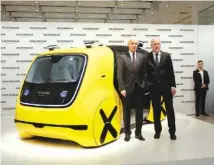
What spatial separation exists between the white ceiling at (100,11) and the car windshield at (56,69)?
6.14 meters

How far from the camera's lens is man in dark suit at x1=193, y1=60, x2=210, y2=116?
7711 mm

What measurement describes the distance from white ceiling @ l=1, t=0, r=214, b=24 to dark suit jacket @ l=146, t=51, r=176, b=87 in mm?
5823

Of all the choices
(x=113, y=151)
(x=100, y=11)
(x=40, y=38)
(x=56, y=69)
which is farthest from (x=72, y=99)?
(x=100, y=11)

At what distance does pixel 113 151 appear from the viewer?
155 inches

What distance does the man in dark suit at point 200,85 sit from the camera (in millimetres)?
7711

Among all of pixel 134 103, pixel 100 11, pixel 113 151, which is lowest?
pixel 113 151

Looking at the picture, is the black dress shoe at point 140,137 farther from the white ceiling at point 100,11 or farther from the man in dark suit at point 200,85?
the white ceiling at point 100,11

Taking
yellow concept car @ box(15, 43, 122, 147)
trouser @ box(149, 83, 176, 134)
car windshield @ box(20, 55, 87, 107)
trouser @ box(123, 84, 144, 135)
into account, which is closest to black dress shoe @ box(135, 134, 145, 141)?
trouser @ box(123, 84, 144, 135)

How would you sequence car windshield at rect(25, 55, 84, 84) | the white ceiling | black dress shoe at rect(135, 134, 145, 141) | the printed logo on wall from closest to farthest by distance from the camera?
car windshield at rect(25, 55, 84, 84) < black dress shoe at rect(135, 134, 145, 141) < the printed logo on wall < the white ceiling

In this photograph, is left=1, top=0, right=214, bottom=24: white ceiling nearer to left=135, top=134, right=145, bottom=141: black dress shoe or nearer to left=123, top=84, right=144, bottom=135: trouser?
left=123, top=84, right=144, bottom=135: trouser

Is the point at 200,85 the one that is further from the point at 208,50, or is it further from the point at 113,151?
the point at 113,151

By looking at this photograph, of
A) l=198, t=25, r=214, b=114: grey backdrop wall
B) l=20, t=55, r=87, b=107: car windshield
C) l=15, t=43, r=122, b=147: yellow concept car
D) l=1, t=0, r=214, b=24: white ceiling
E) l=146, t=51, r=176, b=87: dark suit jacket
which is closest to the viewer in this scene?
l=15, t=43, r=122, b=147: yellow concept car

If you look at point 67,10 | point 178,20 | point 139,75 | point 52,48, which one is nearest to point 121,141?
point 139,75

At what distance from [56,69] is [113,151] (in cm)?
146
